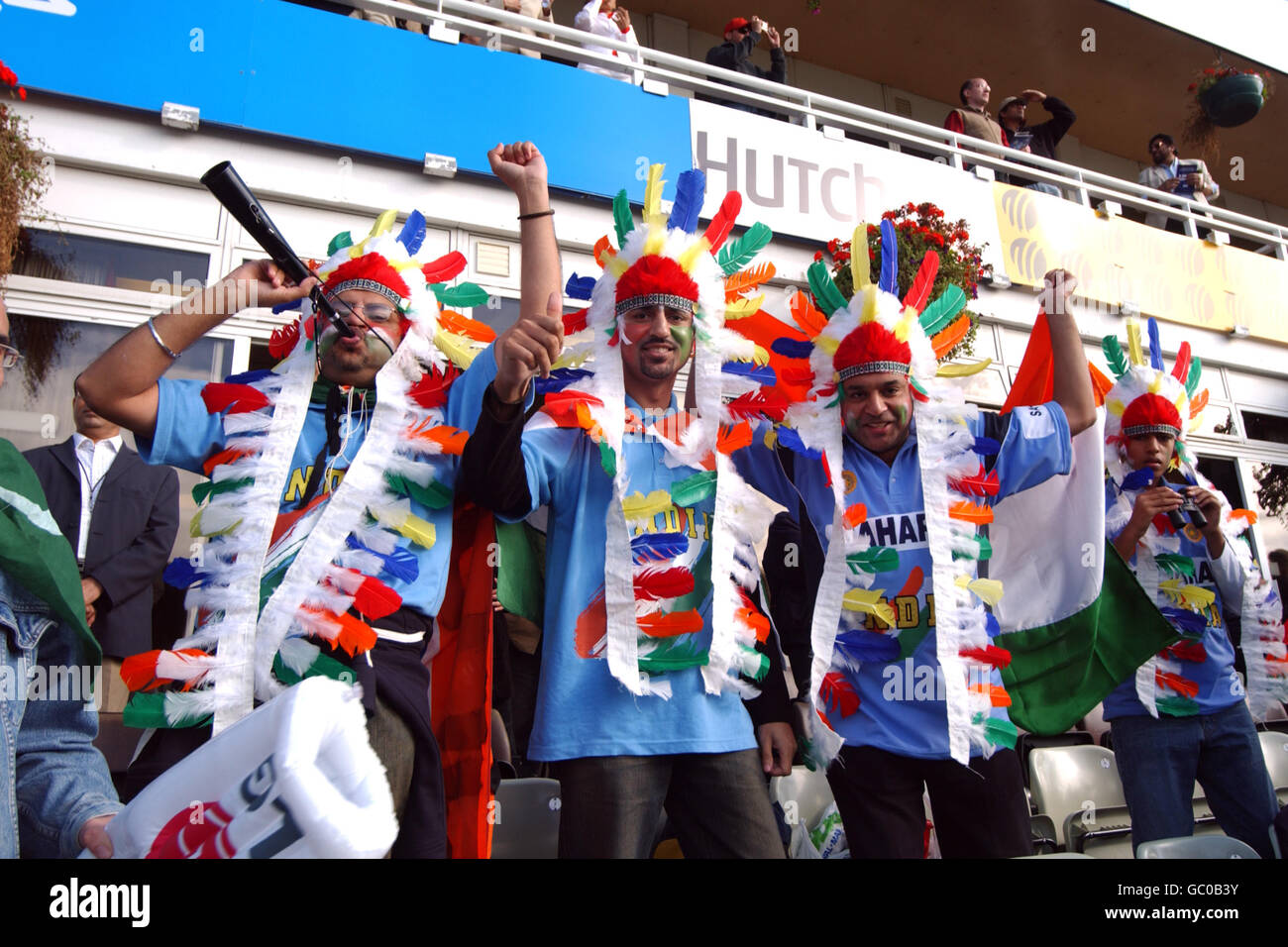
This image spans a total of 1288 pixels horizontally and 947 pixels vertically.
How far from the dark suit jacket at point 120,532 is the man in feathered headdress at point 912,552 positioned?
2.53 meters

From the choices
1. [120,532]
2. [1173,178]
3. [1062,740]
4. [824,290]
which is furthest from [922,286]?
[1173,178]

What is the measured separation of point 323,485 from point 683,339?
3.18 ft

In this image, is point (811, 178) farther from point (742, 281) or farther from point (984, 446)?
point (984, 446)

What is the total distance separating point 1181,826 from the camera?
3.09m

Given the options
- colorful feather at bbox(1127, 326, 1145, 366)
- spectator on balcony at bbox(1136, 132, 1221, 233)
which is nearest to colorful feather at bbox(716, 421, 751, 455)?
colorful feather at bbox(1127, 326, 1145, 366)

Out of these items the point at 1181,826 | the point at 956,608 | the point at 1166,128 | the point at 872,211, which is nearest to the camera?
→ the point at 956,608

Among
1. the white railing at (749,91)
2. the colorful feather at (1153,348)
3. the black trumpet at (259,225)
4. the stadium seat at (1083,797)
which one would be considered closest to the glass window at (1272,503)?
the white railing at (749,91)

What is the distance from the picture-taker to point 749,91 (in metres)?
6.38

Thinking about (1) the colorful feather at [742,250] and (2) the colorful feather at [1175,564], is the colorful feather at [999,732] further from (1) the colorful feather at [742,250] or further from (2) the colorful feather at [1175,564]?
(2) the colorful feather at [1175,564]

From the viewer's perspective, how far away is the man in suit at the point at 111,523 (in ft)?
10.6

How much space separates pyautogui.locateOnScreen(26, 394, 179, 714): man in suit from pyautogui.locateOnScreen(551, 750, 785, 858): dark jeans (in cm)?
219
